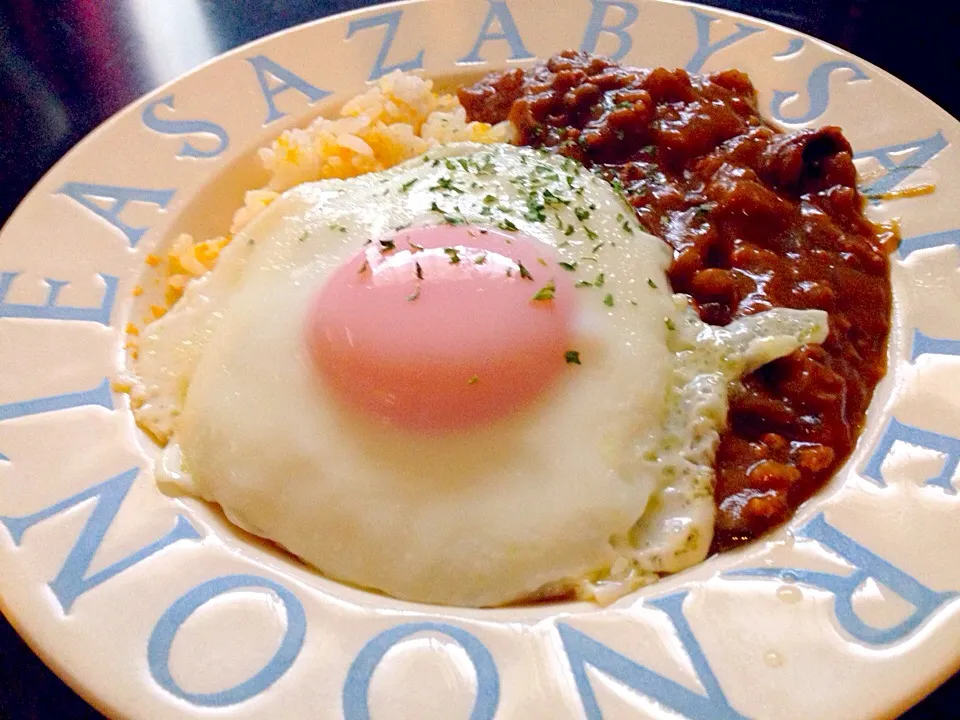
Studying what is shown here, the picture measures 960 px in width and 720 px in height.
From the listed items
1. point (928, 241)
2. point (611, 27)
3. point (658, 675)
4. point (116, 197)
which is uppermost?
point (611, 27)

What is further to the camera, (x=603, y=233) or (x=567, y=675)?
(x=603, y=233)

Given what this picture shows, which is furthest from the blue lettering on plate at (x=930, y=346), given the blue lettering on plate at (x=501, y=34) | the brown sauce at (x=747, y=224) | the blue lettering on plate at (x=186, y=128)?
the blue lettering on plate at (x=186, y=128)

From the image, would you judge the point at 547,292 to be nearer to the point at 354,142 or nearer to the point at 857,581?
the point at 857,581

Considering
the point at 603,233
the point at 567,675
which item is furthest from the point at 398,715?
the point at 603,233

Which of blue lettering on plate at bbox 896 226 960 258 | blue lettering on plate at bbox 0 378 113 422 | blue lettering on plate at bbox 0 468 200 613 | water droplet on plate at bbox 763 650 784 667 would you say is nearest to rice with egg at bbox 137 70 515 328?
blue lettering on plate at bbox 0 378 113 422

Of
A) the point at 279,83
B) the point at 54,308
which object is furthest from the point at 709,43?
the point at 54,308

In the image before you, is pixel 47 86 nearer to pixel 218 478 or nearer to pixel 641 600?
pixel 218 478
